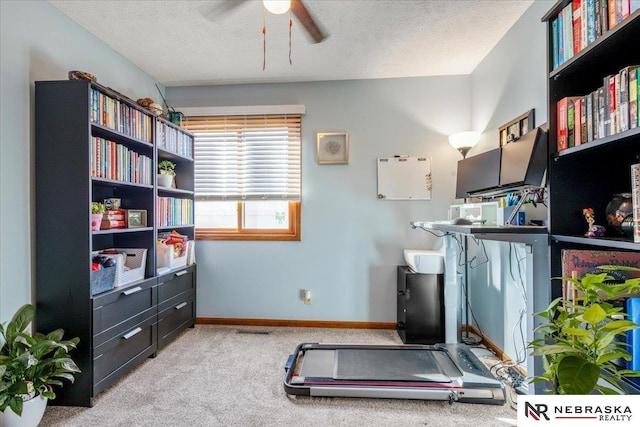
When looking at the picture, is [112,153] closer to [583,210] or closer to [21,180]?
[21,180]

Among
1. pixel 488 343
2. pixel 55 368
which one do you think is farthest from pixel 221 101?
pixel 488 343

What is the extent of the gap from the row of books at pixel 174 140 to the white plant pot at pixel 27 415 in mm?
1869

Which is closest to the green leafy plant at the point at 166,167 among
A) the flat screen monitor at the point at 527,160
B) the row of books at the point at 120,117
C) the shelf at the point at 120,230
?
the row of books at the point at 120,117

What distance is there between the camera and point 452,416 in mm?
1782

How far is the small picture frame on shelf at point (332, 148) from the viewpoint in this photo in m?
3.21

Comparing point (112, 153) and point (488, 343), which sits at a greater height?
point (112, 153)

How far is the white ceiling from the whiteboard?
0.86m

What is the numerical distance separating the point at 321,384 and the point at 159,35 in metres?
2.78

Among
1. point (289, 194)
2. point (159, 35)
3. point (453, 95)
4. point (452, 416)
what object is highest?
point (159, 35)

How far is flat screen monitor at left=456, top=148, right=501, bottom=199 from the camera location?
7.15ft

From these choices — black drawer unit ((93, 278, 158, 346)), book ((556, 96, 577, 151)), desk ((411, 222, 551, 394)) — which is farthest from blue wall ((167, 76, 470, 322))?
book ((556, 96, 577, 151))

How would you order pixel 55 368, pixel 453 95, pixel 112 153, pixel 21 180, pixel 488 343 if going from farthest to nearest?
pixel 453 95 < pixel 488 343 < pixel 112 153 < pixel 21 180 < pixel 55 368

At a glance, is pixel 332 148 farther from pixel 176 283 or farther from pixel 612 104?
pixel 612 104

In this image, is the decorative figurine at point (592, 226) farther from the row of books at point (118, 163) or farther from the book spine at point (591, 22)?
the row of books at point (118, 163)
